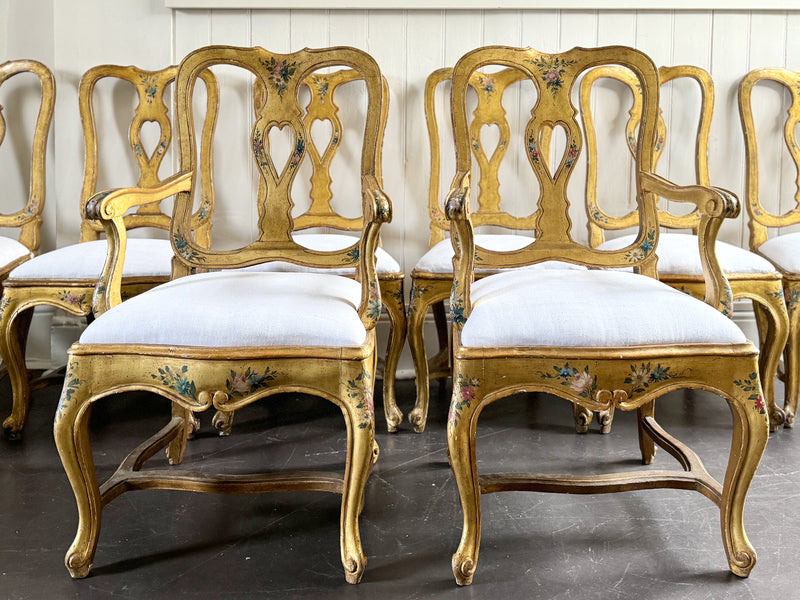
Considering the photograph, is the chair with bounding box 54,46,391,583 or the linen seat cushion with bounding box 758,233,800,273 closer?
the chair with bounding box 54,46,391,583

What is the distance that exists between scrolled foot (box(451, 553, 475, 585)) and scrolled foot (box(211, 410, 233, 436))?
3.29ft

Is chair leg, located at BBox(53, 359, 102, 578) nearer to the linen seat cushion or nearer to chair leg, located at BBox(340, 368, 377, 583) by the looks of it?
chair leg, located at BBox(340, 368, 377, 583)

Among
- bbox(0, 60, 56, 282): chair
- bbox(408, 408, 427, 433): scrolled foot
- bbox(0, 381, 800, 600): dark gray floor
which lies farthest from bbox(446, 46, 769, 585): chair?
bbox(0, 60, 56, 282): chair

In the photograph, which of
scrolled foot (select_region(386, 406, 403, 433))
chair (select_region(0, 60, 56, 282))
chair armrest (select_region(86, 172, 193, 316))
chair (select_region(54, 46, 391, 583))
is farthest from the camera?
chair (select_region(0, 60, 56, 282))

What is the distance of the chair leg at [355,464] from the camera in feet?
4.38

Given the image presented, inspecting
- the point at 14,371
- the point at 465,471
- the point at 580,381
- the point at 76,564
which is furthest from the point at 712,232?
the point at 14,371

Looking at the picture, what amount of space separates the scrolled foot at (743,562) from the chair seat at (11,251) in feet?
6.88

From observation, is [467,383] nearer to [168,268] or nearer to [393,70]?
[168,268]

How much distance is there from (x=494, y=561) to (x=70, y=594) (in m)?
0.79

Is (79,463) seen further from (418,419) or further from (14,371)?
(418,419)

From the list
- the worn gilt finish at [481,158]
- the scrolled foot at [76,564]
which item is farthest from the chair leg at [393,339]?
the scrolled foot at [76,564]

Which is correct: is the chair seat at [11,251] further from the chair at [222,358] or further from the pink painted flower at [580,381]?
the pink painted flower at [580,381]

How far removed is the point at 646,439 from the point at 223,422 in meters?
1.18

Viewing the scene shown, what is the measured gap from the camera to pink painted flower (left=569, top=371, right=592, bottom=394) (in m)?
1.32
